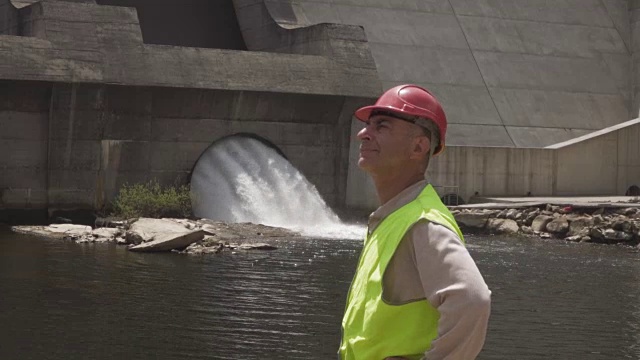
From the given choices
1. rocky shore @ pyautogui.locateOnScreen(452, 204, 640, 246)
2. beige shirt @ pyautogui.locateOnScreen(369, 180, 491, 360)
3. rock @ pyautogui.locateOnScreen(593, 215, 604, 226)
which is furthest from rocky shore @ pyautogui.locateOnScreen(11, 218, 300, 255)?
beige shirt @ pyautogui.locateOnScreen(369, 180, 491, 360)

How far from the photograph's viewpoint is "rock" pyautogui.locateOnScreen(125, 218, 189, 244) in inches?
869

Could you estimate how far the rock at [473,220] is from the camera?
29.4m

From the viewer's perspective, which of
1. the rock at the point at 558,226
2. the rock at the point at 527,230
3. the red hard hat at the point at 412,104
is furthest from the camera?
the rock at the point at 527,230

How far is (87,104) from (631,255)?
13.3 m

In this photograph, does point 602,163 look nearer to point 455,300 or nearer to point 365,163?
point 365,163

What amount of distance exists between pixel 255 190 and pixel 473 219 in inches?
225

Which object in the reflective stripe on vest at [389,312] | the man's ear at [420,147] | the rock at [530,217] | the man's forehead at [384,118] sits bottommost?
the rock at [530,217]

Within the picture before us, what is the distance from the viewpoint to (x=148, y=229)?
22.7m

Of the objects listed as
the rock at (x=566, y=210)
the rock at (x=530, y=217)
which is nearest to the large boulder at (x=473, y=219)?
the rock at (x=530, y=217)

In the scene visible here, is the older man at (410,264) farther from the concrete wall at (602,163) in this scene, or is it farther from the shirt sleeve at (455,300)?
the concrete wall at (602,163)

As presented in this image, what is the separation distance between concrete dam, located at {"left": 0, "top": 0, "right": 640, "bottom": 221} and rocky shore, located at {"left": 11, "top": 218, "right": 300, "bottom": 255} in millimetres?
3263

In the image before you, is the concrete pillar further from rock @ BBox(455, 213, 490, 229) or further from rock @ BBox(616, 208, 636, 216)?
rock @ BBox(455, 213, 490, 229)

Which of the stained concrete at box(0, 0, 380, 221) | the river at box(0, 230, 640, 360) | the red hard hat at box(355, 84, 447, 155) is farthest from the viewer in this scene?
Result: the stained concrete at box(0, 0, 380, 221)

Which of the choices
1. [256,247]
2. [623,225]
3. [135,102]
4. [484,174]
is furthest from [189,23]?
[623,225]
